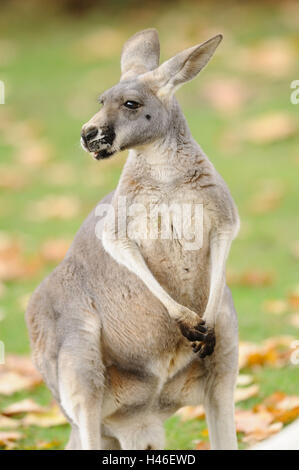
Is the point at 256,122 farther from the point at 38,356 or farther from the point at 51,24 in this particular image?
the point at 38,356

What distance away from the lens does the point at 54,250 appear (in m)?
6.13

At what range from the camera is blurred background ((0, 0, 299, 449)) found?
4.04 m

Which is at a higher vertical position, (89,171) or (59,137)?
(59,137)

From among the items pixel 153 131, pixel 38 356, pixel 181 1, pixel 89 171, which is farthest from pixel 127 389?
pixel 181 1

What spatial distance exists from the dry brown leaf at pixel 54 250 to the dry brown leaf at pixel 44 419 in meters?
2.24

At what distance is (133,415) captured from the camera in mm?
3146

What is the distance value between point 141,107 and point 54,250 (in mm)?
3324

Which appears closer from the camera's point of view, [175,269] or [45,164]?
[175,269]

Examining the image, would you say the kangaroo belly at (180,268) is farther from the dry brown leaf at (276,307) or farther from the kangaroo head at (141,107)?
the dry brown leaf at (276,307)

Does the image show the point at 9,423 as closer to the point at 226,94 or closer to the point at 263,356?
the point at 263,356

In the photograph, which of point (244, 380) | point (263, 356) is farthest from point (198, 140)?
point (244, 380)

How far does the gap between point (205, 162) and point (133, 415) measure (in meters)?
0.92

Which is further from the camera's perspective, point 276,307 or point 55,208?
point 55,208

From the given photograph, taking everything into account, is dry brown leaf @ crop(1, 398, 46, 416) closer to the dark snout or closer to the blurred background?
the blurred background
